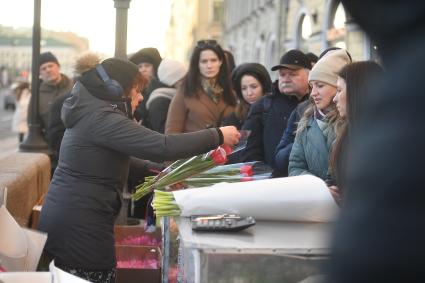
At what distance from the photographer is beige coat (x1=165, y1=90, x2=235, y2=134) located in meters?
5.91

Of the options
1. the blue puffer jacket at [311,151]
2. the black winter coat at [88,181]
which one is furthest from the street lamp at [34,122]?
the blue puffer jacket at [311,151]

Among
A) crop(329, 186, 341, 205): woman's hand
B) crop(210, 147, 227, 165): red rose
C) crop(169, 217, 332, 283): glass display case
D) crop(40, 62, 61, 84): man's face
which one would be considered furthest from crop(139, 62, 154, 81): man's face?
crop(169, 217, 332, 283): glass display case

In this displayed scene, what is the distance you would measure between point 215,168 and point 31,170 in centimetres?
216

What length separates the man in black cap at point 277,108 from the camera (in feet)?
16.6

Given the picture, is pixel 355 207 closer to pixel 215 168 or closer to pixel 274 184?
pixel 274 184

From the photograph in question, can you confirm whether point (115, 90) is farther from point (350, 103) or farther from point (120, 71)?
point (350, 103)

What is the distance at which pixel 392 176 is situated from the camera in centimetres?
91

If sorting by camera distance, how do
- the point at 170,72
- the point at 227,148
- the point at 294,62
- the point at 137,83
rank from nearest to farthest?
the point at 227,148 → the point at 137,83 → the point at 294,62 → the point at 170,72

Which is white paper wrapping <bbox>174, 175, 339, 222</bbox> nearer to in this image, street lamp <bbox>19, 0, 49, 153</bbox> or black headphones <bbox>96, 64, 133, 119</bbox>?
black headphones <bbox>96, 64, 133, 119</bbox>

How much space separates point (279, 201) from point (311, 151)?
4.27ft

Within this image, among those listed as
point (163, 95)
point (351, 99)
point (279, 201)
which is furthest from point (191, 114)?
point (279, 201)

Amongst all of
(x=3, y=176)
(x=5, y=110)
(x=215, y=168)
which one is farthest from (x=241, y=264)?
(x=5, y=110)

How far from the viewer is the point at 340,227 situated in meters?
0.97

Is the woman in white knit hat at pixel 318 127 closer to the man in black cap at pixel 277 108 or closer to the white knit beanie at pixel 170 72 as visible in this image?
the man in black cap at pixel 277 108
